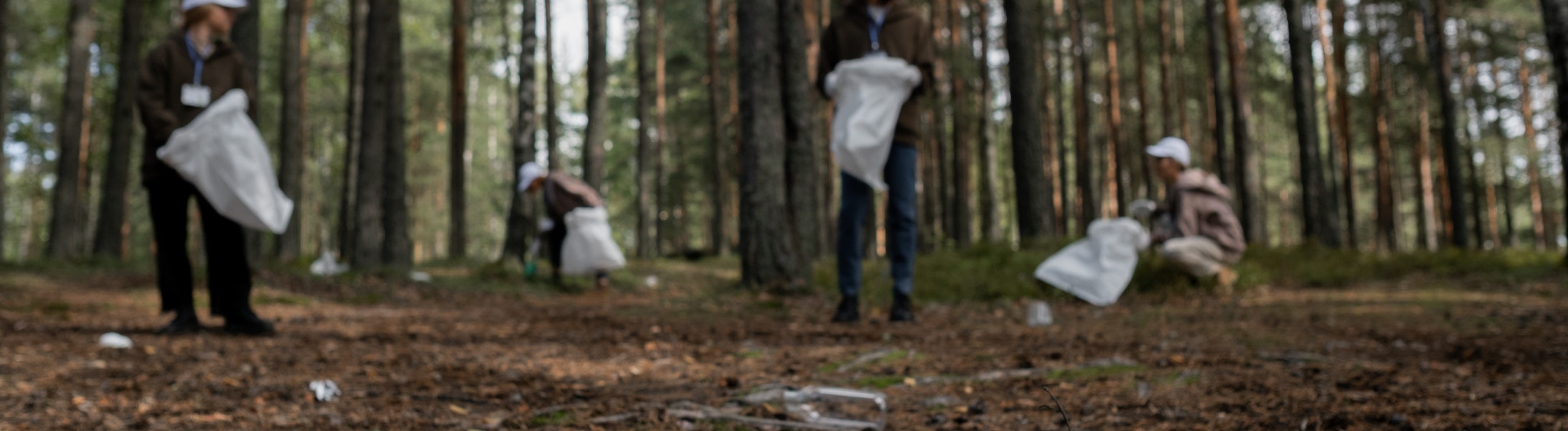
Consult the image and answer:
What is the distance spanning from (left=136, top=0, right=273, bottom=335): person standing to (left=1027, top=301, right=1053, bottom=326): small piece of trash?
3.87 metres

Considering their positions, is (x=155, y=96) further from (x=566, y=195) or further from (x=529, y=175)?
(x=529, y=175)

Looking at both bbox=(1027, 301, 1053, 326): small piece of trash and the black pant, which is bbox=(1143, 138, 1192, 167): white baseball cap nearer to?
bbox=(1027, 301, 1053, 326): small piece of trash

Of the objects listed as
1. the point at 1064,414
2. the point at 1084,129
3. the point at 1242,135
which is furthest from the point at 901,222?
the point at 1084,129

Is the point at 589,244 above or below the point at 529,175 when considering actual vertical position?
below

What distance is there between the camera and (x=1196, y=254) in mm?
7012

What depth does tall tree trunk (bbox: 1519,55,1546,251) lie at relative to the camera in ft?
87.6

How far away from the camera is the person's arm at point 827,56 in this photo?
5316 millimetres

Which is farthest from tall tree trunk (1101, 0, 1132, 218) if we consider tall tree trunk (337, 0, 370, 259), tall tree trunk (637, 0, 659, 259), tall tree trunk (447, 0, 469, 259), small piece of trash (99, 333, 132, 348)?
small piece of trash (99, 333, 132, 348)

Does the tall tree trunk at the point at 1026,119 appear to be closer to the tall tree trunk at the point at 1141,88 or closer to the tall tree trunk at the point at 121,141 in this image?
the tall tree trunk at the point at 121,141

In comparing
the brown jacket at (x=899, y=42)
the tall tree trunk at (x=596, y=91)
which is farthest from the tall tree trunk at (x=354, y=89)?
the brown jacket at (x=899, y=42)

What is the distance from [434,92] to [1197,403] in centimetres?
3130

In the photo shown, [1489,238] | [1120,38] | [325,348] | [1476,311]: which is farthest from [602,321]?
[1489,238]

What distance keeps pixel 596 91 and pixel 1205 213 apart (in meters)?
9.92

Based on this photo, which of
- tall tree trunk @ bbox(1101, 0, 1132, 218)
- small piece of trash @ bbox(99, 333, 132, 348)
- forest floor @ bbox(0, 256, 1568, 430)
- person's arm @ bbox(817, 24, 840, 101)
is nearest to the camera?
forest floor @ bbox(0, 256, 1568, 430)
